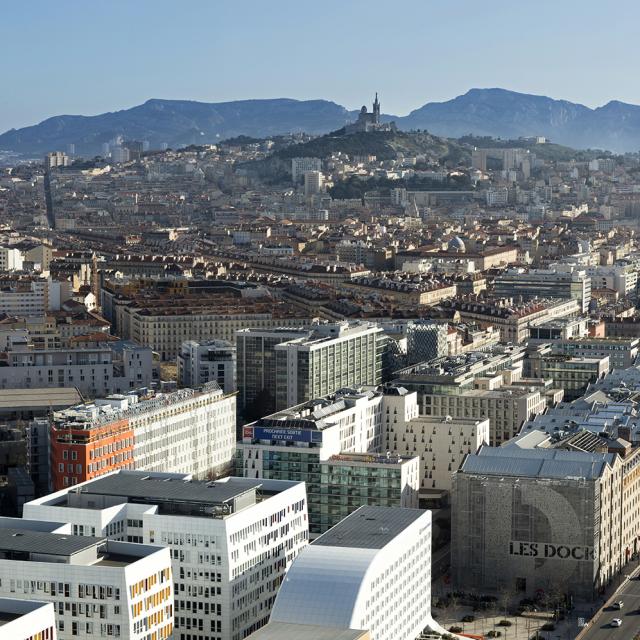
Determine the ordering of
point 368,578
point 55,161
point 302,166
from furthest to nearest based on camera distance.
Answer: point 55,161, point 302,166, point 368,578

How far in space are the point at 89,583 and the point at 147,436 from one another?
44.2ft

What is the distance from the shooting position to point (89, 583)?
2497 cm

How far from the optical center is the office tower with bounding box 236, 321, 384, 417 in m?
45.8

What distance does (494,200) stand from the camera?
148 m

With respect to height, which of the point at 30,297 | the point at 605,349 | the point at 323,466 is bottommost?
the point at 323,466

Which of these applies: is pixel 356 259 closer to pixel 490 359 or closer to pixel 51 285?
pixel 51 285

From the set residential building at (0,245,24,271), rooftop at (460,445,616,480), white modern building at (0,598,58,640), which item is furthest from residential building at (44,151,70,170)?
white modern building at (0,598,58,640)

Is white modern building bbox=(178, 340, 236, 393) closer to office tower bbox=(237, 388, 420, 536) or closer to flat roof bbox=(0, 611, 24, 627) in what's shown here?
office tower bbox=(237, 388, 420, 536)

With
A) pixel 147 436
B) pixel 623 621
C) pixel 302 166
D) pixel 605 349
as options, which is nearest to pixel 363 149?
pixel 302 166

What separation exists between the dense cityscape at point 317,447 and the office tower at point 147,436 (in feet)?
0.22

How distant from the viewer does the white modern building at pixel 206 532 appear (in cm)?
2736

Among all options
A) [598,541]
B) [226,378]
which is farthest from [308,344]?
[598,541]

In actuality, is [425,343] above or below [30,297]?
below

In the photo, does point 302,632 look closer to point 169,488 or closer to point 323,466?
point 169,488
